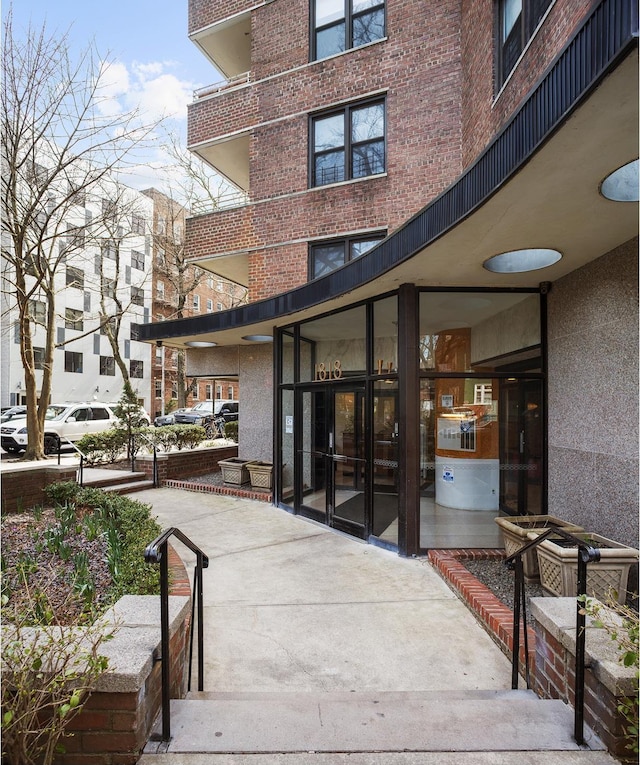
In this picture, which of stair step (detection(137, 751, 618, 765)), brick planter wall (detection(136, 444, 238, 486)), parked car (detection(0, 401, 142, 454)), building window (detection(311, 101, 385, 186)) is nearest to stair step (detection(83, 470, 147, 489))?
brick planter wall (detection(136, 444, 238, 486))

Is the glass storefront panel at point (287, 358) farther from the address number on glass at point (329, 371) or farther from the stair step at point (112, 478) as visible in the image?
the stair step at point (112, 478)

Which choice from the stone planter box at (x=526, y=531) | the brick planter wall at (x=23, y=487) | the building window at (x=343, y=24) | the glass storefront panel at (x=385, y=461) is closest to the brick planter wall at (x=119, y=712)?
the stone planter box at (x=526, y=531)

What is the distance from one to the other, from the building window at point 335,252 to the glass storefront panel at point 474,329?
4.37m

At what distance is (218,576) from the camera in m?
5.33

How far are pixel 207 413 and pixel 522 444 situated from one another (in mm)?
23564

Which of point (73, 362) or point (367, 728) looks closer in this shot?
point (367, 728)

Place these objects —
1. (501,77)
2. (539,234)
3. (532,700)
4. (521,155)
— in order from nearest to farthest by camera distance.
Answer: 1. (532,700)
2. (521,155)
3. (539,234)
4. (501,77)

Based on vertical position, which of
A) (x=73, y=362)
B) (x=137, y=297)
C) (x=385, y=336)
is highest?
(x=137, y=297)

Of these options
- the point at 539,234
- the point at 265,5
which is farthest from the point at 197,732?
the point at 265,5

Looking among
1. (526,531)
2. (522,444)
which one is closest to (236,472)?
(522,444)

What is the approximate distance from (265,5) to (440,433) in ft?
35.2

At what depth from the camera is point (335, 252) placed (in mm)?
10391

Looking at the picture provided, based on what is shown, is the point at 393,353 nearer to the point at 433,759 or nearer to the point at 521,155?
the point at 521,155

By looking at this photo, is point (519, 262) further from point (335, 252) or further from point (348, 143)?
point (348, 143)
